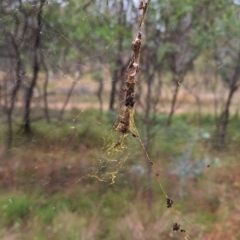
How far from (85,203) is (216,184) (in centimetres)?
128

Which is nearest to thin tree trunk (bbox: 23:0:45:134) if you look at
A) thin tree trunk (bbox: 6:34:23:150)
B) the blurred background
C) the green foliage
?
the blurred background

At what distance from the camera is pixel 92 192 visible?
272cm

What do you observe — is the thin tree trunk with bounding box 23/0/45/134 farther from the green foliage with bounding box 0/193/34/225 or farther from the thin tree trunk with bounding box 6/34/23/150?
the green foliage with bounding box 0/193/34/225

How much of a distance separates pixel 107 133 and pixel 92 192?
848 mm

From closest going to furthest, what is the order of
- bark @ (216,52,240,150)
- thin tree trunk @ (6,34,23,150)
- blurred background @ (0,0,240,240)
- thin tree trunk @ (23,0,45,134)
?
1. thin tree trunk @ (23,0,45,134)
2. blurred background @ (0,0,240,240)
3. thin tree trunk @ (6,34,23,150)
4. bark @ (216,52,240,150)

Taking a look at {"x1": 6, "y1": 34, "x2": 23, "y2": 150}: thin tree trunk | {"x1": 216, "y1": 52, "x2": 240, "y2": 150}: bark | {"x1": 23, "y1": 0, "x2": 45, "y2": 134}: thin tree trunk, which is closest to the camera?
{"x1": 23, "y1": 0, "x2": 45, "y2": 134}: thin tree trunk

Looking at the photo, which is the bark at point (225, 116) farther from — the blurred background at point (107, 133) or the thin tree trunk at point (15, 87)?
the thin tree trunk at point (15, 87)

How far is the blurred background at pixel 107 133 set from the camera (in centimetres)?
242

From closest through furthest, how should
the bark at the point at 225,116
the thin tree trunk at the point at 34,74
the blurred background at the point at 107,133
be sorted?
the thin tree trunk at the point at 34,74
the blurred background at the point at 107,133
the bark at the point at 225,116

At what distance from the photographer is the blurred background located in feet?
7.95

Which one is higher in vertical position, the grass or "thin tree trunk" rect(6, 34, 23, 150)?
"thin tree trunk" rect(6, 34, 23, 150)

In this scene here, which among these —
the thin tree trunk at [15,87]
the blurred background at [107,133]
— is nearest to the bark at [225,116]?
the blurred background at [107,133]

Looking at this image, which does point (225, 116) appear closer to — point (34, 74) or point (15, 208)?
point (34, 74)

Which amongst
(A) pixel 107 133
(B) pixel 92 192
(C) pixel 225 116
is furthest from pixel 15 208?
(C) pixel 225 116
